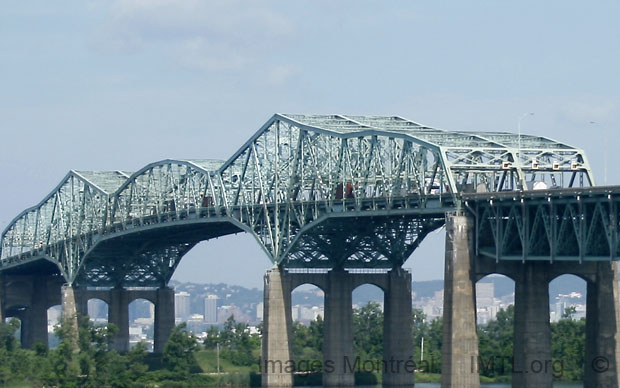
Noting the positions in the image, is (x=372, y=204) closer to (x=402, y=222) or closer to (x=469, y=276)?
(x=402, y=222)

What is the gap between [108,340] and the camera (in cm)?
19600

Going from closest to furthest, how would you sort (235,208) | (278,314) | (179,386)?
1. (278,314)
2. (235,208)
3. (179,386)

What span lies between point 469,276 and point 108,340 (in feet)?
276

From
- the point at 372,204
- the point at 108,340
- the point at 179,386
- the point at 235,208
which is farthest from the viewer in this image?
the point at 108,340

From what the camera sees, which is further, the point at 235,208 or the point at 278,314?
the point at 235,208

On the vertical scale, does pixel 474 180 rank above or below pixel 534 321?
above

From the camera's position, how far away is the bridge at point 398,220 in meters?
119

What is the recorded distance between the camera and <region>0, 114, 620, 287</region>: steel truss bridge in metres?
116

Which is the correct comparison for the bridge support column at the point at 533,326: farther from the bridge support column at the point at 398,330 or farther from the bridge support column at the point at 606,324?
the bridge support column at the point at 398,330

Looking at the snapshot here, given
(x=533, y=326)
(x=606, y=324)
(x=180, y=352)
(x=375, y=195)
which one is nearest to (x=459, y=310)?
(x=533, y=326)

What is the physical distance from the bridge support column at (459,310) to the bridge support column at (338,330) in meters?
40.2

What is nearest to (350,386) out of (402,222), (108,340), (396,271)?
(396,271)

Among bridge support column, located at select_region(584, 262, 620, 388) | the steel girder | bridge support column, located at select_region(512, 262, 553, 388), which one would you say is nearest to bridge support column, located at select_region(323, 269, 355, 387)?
bridge support column, located at select_region(584, 262, 620, 388)

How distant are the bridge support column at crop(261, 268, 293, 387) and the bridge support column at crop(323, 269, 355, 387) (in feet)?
20.8
